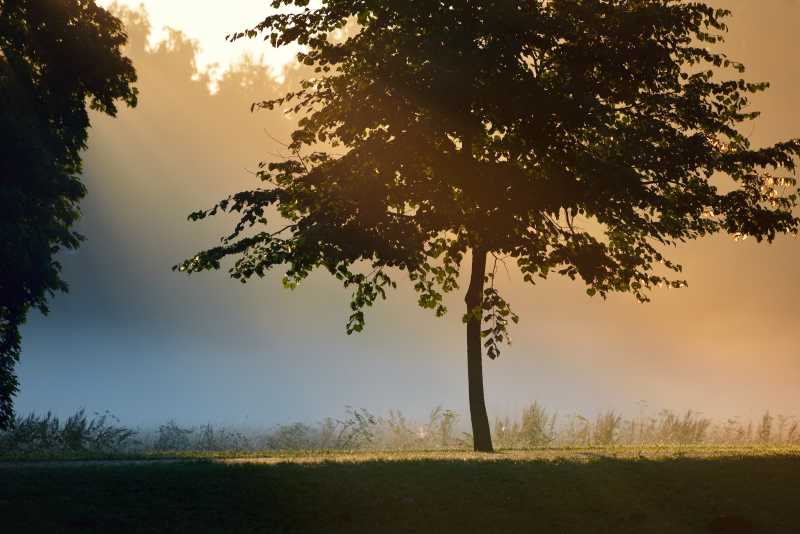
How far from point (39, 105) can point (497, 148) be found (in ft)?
36.1

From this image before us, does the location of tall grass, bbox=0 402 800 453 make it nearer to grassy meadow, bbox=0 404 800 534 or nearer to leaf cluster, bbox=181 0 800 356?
leaf cluster, bbox=181 0 800 356

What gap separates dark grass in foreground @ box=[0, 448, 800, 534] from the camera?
13.7 meters

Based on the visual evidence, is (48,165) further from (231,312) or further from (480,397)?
(231,312)

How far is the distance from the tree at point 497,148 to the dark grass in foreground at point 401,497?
414cm

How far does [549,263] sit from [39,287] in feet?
40.3

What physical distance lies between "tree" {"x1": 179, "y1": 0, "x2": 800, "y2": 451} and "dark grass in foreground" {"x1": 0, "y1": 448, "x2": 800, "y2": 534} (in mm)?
4136

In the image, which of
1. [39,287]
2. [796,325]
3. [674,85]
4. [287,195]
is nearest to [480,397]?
[287,195]

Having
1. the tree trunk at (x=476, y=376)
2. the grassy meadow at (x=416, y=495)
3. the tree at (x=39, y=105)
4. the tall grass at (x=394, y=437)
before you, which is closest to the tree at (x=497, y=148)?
the tree trunk at (x=476, y=376)

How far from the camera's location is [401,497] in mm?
14344

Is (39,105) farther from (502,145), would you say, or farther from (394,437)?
(394,437)

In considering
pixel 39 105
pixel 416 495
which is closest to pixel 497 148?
pixel 416 495

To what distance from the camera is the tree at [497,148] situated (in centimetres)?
1886

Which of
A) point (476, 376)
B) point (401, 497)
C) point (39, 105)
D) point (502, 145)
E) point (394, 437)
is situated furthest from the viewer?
point (394, 437)

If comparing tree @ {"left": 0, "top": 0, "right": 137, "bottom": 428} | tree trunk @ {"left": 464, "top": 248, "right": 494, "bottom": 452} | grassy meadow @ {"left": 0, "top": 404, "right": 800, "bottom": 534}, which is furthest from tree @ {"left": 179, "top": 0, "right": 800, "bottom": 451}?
tree @ {"left": 0, "top": 0, "right": 137, "bottom": 428}
